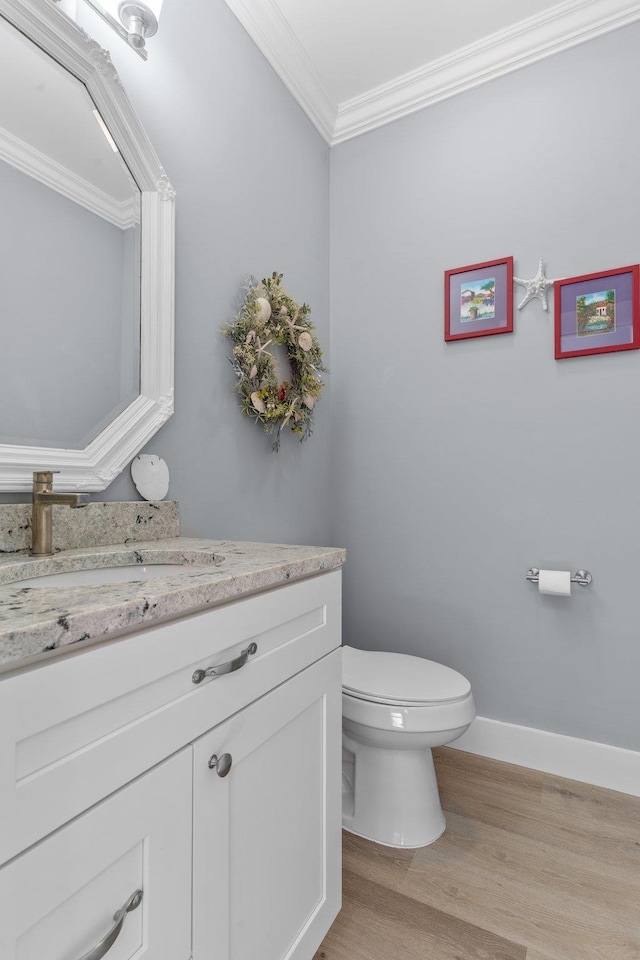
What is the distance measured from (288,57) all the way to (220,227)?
0.86 m

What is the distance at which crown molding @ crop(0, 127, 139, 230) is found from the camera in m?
1.03

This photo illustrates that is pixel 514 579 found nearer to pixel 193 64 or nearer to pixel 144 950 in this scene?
pixel 144 950

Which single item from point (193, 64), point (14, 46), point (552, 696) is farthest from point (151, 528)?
point (552, 696)

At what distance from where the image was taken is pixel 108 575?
103 cm

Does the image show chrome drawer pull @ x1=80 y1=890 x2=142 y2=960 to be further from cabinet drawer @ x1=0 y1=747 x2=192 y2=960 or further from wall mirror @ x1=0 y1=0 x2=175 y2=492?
wall mirror @ x1=0 y1=0 x2=175 y2=492

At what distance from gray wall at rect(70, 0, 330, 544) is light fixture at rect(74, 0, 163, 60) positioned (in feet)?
0.11

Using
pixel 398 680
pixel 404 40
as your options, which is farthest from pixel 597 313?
pixel 398 680

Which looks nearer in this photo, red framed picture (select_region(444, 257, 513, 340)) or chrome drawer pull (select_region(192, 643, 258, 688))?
chrome drawer pull (select_region(192, 643, 258, 688))

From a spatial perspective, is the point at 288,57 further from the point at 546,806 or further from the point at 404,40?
the point at 546,806

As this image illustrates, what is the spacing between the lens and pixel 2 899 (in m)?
0.46

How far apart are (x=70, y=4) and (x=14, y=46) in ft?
0.75

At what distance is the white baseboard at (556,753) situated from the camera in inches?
66.2

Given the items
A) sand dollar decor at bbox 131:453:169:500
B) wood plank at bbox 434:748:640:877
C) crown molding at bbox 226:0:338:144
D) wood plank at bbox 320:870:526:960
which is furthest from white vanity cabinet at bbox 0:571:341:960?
crown molding at bbox 226:0:338:144

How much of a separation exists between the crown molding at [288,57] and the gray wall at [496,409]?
0.60 ft
